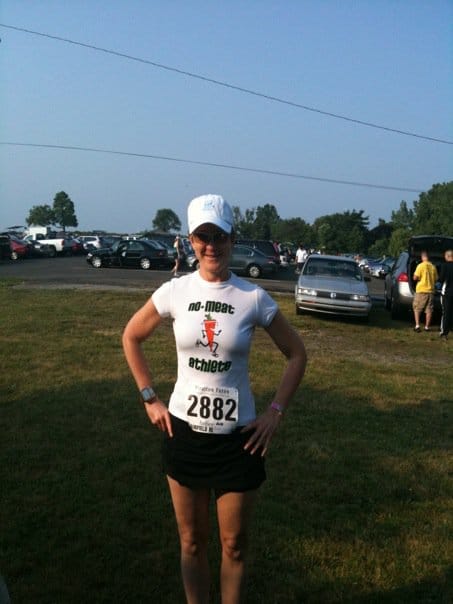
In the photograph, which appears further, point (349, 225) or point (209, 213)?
point (349, 225)

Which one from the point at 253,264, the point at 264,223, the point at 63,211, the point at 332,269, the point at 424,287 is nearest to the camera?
the point at 424,287

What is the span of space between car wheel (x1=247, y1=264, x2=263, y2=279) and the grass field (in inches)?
711

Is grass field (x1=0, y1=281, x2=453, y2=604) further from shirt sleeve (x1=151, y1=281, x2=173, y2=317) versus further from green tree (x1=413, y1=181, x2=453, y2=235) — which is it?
green tree (x1=413, y1=181, x2=453, y2=235)

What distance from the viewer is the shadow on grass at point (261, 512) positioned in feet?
10.2

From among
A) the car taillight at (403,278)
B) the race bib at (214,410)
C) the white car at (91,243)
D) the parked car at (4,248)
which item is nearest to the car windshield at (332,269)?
the car taillight at (403,278)

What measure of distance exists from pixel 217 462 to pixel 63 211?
12975cm

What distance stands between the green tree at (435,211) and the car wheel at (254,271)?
253 ft

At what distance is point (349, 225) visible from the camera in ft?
452

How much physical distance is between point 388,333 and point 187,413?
1031cm

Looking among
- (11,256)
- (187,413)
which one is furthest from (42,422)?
(11,256)

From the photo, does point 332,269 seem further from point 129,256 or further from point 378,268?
point 378,268

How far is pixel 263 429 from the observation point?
2475 mm

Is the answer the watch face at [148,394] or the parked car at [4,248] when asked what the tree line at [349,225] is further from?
the watch face at [148,394]

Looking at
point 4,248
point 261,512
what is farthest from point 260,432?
point 4,248
